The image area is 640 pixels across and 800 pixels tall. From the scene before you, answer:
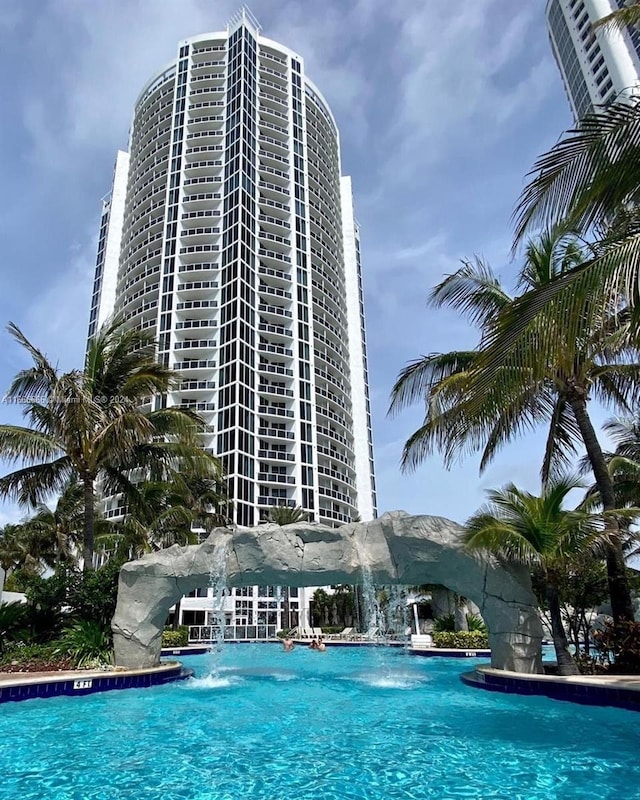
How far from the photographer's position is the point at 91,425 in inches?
565

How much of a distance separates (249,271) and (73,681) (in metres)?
47.7

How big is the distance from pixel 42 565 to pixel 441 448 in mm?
34365

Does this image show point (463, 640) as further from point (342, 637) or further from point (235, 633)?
point (235, 633)

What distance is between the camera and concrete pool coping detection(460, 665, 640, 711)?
8812 mm

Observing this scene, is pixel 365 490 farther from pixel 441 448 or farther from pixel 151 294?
pixel 441 448

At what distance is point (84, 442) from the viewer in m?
14.5

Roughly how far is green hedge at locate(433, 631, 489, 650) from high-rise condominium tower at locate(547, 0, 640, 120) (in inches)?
2786

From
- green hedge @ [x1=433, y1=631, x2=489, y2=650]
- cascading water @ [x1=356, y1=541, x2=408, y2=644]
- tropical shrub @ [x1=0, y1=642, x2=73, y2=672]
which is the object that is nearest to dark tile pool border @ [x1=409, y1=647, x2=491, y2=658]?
green hedge @ [x1=433, y1=631, x2=489, y2=650]

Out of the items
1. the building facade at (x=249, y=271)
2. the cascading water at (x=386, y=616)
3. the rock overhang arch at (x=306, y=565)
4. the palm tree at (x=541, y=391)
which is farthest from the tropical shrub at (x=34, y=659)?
the building facade at (x=249, y=271)

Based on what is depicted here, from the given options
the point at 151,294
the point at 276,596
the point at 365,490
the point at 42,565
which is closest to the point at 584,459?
the point at 276,596

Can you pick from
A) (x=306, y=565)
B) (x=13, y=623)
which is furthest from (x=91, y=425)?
(x=306, y=565)

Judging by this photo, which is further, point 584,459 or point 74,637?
point 584,459

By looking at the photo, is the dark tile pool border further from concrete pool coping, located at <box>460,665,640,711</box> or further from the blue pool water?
Answer: the blue pool water

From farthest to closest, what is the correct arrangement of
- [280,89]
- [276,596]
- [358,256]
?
[358,256], [280,89], [276,596]
